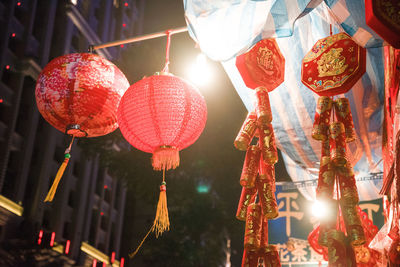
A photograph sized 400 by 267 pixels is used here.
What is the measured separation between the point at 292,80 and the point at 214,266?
32.8 feet

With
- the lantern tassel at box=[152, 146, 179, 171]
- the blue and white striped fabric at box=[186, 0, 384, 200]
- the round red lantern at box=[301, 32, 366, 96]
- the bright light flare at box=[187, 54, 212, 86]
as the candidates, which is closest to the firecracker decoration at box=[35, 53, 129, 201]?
the lantern tassel at box=[152, 146, 179, 171]

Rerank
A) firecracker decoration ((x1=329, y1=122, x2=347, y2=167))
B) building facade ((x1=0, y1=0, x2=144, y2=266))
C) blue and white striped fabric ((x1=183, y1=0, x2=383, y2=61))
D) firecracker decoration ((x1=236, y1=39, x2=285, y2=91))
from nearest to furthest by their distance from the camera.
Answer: blue and white striped fabric ((x1=183, y1=0, x2=383, y2=61)) < firecracker decoration ((x1=329, y1=122, x2=347, y2=167)) < firecracker decoration ((x1=236, y1=39, x2=285, y2=91)) < building facade ((x1=0, y1=0, x2=144, y2=266))

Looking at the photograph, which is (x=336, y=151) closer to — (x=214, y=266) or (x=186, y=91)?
(x=186, y=91)

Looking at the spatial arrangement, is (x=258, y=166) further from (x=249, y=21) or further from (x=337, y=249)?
(x=249, y=21)

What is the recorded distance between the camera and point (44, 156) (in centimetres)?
2278

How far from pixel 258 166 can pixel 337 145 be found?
57 centimetres

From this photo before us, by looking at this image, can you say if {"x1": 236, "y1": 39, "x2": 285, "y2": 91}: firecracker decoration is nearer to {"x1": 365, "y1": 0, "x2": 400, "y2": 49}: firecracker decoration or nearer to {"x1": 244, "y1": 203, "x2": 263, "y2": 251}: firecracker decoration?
{"x1": 244, "y1": 203, "x2": 263, "y2": 251}: firecracker decoration

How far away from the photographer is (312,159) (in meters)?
4.62

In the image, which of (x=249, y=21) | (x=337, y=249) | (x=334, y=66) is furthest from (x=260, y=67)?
(x=337, y=249)

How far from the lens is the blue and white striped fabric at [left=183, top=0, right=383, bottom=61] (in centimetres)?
256

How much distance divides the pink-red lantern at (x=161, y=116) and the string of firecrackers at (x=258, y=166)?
0.63 metres

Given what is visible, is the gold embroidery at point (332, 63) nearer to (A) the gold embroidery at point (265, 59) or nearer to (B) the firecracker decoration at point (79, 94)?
(A) the gold embroidery at point (265, 59)

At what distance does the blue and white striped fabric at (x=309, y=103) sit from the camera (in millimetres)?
3701

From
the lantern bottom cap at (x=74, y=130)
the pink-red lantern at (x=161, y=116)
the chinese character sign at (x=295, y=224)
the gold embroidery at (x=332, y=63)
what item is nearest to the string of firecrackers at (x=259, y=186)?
the gold embroidery at (x=332, y=63)
